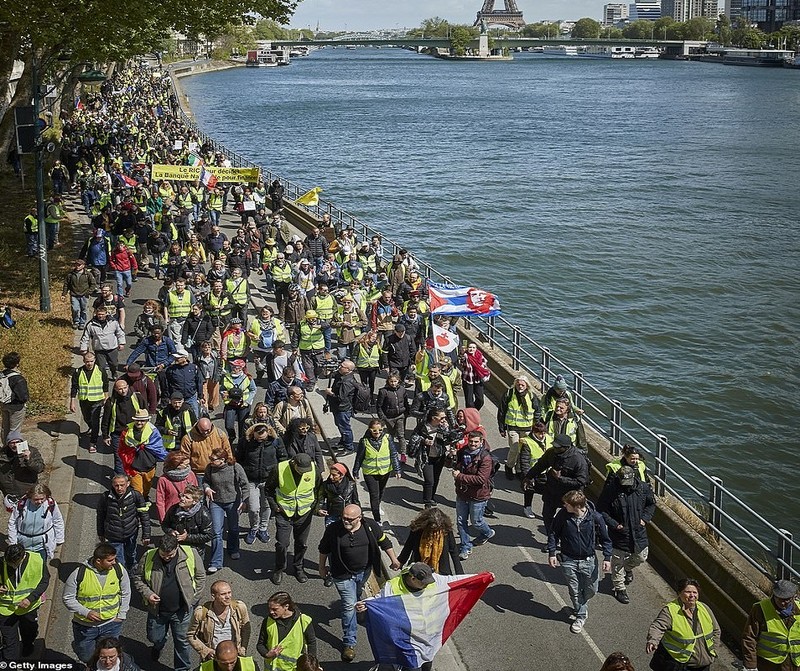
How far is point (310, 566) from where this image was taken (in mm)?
11664

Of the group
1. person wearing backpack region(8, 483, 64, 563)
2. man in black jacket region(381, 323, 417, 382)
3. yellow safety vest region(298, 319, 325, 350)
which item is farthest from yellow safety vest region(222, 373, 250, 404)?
person wearing backpack region(8, 483, 64, 563)

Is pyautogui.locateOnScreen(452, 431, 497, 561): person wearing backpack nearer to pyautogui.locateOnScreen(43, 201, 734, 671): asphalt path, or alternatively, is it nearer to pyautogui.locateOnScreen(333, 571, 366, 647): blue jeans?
pyautogui.locateOnScreen(43, 201, 734, 671): asphalt path

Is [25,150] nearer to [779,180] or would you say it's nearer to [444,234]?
[444,234]

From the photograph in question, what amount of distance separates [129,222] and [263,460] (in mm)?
14073

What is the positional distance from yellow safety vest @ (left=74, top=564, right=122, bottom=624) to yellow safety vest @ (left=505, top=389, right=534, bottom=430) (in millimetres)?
6816

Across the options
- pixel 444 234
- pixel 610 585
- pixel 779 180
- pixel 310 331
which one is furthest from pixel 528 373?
pixel 779 180

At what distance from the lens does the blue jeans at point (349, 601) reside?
978 cm

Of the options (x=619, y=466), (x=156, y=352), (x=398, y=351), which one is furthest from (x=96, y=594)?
(x=398, y=351)

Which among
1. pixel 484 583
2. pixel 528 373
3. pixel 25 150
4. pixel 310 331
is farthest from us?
pixel 25 150

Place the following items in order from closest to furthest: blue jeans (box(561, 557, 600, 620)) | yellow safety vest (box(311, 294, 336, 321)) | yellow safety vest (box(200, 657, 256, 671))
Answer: yellow safety vest (box(200, 657, 256, 671)), blue jeans (box(561, 557, 600, 620)), yellow safety vest (box(311, 294, 336, 321))

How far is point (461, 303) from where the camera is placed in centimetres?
1853

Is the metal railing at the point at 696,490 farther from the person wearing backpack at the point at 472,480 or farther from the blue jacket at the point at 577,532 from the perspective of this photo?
the person wearing backpack at the point at 472,480

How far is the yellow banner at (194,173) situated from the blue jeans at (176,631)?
20607mm
